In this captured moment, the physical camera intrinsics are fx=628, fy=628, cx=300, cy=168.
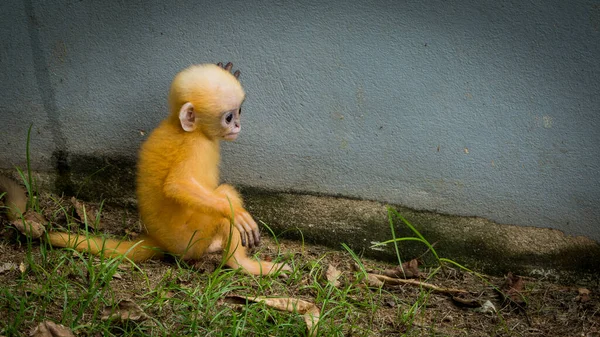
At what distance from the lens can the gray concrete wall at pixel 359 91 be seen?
12.5 feet

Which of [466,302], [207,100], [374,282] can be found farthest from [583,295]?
[207,100]

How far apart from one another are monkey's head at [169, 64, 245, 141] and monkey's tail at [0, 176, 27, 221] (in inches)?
45.6

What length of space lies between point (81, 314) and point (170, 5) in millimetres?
1938

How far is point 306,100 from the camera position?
13.3ft

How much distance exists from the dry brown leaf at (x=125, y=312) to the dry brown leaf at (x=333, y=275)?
1.16m

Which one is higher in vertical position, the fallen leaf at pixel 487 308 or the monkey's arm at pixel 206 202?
the monkey's arm at pixel 206 202

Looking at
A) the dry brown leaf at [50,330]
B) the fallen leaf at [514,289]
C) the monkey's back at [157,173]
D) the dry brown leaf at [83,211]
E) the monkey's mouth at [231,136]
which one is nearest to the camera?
the dry brown leaf at [50,330]

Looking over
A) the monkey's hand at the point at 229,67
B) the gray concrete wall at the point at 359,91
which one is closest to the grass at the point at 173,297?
the gray concrete wall at the point at 359,91

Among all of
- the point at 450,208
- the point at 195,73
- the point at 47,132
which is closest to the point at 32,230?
the point at 47,132

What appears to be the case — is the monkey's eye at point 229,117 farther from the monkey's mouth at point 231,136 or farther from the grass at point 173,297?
the grass at point 173,297

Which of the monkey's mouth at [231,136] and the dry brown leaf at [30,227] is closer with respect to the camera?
the dry brown leaf at [30,227]

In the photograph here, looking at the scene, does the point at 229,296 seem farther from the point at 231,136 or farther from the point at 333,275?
the point at 231,136

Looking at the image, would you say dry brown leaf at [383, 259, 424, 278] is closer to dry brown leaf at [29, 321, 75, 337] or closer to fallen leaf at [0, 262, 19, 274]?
dry brown leaf at [29, 321, 75, 337]

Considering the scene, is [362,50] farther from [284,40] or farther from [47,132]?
[47,132]
